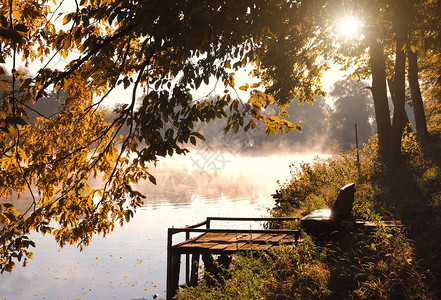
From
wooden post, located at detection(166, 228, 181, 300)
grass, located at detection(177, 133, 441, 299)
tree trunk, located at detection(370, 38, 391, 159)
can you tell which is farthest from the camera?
tree trunk, located at detection(370, 38, 391, 159)

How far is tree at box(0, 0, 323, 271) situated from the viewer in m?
4.41

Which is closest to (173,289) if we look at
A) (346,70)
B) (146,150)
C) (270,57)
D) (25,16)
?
(146,150)

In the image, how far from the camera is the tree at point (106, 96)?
4.41m

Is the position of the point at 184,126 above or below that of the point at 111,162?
above

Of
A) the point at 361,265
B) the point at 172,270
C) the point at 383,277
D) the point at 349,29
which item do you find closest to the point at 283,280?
the point at 361,265

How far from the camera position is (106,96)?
5.50 metres

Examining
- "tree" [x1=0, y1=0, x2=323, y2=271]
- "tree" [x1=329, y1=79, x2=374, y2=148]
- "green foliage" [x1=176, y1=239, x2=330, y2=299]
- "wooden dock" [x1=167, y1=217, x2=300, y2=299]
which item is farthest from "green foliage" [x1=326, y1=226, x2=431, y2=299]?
"tree" [x1=329, y1=79, x2=374, y2=148]

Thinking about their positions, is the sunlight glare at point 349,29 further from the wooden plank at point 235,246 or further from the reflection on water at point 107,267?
the wooden plank at point 235,246

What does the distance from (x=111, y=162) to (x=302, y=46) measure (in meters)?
15.7

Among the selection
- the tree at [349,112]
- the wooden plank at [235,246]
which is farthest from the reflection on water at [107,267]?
the tree at [349,112]

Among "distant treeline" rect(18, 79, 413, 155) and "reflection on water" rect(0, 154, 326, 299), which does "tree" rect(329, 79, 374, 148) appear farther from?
"reflection on water" rect(0, 154, 326, 299)

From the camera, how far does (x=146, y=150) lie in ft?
15.6

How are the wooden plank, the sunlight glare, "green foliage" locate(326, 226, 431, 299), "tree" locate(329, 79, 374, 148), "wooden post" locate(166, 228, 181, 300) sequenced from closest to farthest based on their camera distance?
"green foliage" locate(326, 226, 431, 299), the wooden plank, "wooden post" locate(166, 228, 181, 300), the sunlight glare, "tree" locate(329, 79, 374, 148)

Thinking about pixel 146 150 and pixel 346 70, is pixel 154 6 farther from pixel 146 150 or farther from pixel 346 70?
pixel 346 70
